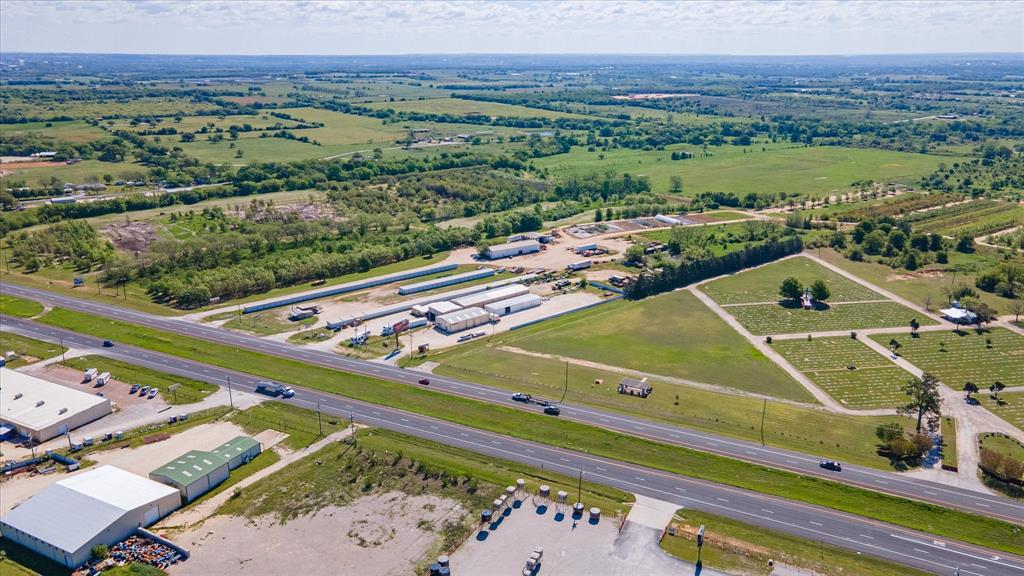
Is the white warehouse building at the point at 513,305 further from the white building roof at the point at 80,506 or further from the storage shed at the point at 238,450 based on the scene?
the white building roof at the point at 80,506

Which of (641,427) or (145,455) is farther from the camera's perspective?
(641,427)

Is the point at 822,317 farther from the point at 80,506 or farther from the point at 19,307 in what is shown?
the point at 19,307

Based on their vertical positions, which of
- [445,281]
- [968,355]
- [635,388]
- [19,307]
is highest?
[445,281]

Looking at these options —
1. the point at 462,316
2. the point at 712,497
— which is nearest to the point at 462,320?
the point at 462,316

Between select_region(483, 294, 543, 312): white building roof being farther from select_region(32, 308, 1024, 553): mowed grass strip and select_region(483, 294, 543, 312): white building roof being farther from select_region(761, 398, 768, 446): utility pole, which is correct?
select_region(761, 398, 768, 446): utility pole

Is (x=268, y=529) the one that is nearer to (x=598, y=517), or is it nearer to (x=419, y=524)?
(x=419, y=524)

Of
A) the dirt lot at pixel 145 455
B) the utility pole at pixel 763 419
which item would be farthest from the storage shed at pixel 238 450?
the utility pole at pixel 763 419

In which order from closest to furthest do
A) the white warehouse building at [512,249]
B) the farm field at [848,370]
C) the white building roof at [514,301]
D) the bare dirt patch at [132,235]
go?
the farm field at [848,370], the white building roof at [514,301], the white warehouse building at [512,249], the bare dirt patch at [132,235]

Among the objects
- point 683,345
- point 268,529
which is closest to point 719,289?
point 683,345

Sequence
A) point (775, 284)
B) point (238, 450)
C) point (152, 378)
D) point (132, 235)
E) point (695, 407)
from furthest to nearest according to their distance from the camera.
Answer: point (132, 235), point (775, 284), point (152, 378), point (695, 407), point (238, 450)
